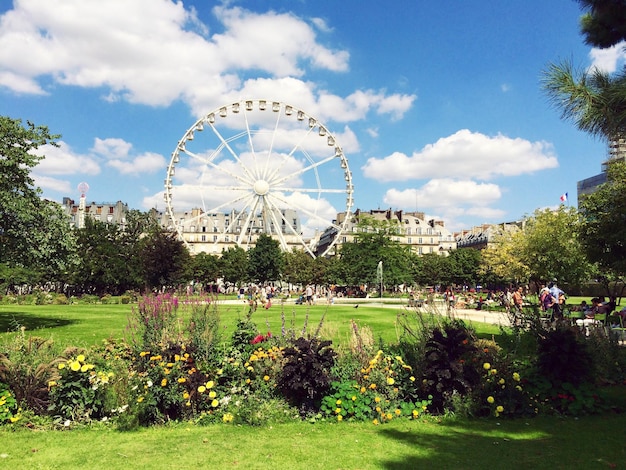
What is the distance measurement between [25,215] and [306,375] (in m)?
13.4

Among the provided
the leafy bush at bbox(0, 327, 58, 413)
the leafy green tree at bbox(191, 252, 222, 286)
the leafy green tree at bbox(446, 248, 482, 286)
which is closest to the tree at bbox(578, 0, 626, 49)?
the leafy bush at bbox(0, 327, 58, 413)

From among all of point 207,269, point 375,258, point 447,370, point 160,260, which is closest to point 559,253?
point 375,258

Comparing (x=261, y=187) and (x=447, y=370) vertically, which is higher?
(x=261, y=187)

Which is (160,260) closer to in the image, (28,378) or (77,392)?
(28,378)

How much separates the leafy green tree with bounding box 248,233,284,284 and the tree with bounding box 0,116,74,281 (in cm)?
5030

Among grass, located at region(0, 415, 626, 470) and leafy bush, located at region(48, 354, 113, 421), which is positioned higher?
leafy bush, located at region(48, 354, 113, 421)

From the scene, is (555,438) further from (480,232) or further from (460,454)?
(480,232)

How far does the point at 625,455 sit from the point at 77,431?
6.61m

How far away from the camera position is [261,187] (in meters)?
54.1

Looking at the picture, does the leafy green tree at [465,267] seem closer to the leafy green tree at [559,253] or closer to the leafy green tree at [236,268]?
the leafy green tree at [236,268]

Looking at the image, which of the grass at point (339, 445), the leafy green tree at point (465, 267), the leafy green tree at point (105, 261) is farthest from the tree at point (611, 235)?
the leafy green tree at point (465, 267)

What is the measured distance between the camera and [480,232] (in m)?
124

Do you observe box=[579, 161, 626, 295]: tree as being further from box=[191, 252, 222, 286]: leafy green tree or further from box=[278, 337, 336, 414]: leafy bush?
box=[191, 252, 222, 286]: leafy green tree

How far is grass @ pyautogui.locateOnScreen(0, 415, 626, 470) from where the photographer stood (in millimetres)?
5828
